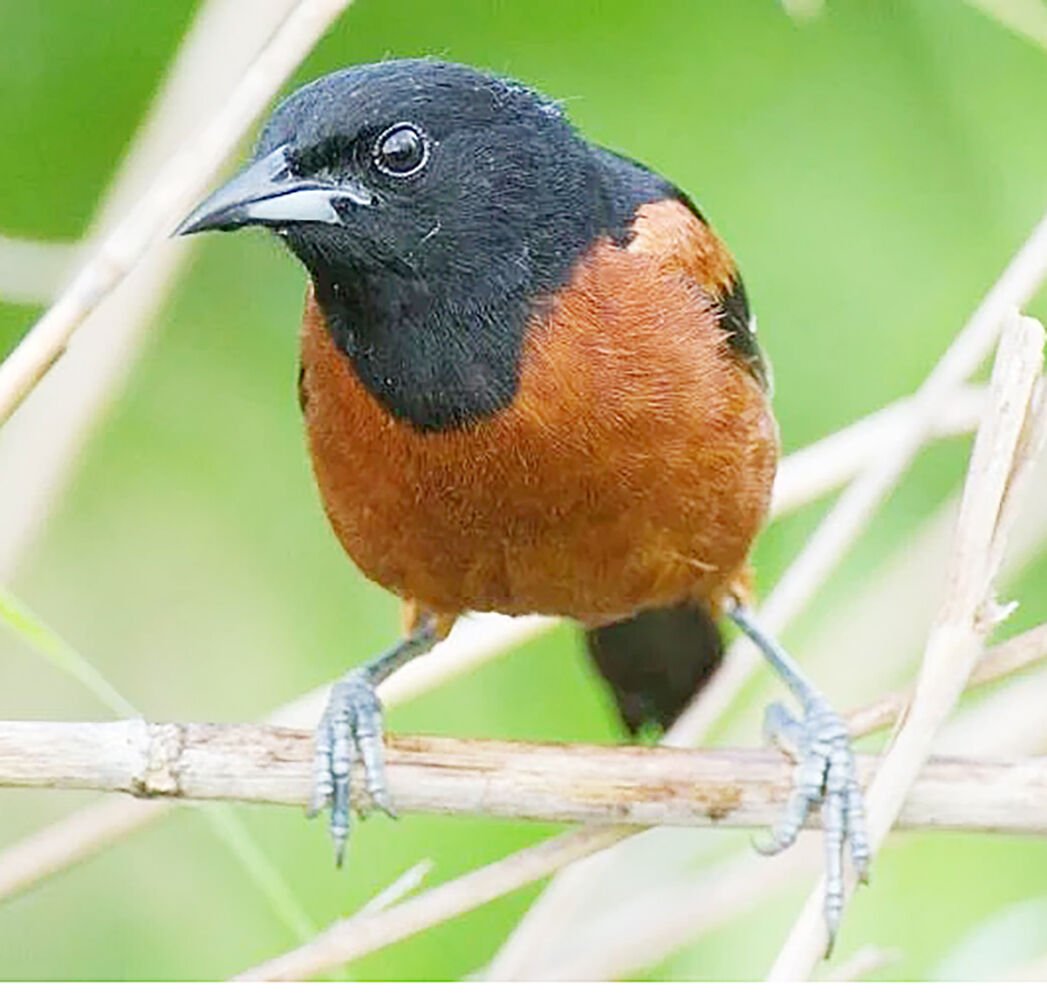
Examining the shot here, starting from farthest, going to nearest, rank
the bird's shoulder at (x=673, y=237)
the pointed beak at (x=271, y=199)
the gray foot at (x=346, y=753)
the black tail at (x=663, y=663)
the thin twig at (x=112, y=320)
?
the black tail at (x=663, y=663) < the thin twig at (x=112, y=320) < the bird's shoulder at (x=673, y=237) < the gray foot at (x=346, y=753) < the pointed beak at (x=271, y=199)

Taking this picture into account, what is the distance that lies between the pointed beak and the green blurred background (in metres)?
0.79

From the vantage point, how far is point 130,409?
2975mm

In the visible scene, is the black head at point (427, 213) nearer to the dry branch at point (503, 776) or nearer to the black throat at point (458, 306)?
the black throat at point (458, 306)

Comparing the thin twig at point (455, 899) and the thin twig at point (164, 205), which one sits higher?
the thin twig at point (164, 205)

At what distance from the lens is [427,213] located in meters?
1.98

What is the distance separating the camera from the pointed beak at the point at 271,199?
182 cm

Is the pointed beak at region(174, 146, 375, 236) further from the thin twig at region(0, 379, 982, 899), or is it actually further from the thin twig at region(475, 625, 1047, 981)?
the thin twig at region(475, 625, 1047, 981)

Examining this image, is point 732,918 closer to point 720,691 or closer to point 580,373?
point 720,691

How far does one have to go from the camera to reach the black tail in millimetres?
2633


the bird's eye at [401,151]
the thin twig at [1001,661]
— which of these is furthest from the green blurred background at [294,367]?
the bird's eye at [401,151]

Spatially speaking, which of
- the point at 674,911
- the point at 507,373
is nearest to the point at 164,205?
the point at 507,373

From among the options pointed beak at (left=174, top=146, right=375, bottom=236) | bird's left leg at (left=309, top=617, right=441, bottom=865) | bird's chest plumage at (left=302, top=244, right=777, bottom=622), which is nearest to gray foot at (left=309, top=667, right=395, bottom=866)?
bird's left leg at (left=309, top=617, right=441, bottom=865)

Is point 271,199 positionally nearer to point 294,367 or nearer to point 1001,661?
point 1001,661

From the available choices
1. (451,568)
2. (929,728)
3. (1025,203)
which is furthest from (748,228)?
(929,728)
